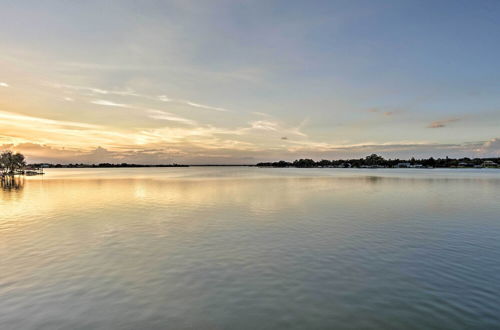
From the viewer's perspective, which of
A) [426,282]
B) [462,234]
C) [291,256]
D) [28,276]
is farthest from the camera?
[462,234]

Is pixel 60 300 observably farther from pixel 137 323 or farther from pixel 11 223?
pixel 11 223

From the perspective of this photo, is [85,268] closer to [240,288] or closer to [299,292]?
[240,288]

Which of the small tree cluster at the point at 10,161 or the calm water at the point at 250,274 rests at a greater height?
the small tree cluster at the point at 10,161

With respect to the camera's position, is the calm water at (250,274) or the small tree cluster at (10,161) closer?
the calm water at (250,274)

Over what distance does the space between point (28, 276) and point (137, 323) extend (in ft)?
31.7

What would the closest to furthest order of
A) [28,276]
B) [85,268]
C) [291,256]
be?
[28,276], [85,268], [291,256]

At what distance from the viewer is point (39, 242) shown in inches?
932

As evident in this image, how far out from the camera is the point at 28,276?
1633 centimetres

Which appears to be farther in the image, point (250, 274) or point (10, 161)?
point (10, 161)

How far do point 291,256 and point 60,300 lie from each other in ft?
43.4

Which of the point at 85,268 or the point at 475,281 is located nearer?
the point at 475,281

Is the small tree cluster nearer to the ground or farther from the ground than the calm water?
farther from the ground

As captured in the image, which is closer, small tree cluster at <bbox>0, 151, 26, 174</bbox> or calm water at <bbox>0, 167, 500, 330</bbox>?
calm water at <bbox>0, 167, 500, 330</bbox>

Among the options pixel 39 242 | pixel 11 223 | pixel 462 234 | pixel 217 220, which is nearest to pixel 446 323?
pixel 462 234
